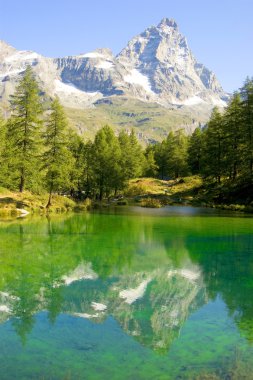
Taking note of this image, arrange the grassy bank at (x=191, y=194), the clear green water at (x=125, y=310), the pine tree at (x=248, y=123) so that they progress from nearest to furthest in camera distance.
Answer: the clear green water at (x=125, y=310) < the grassy bank at (x=191, y=194) < the pine tree at (x=248, y=123)

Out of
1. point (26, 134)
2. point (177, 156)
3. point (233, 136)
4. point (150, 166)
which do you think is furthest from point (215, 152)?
point (150, 166)

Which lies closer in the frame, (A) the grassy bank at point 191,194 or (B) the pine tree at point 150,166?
(A) the grassy bank at point 191,194

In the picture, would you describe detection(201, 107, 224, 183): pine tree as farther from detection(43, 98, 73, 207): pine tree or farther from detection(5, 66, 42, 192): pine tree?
detection(5, 66, 42, 192): pine tree

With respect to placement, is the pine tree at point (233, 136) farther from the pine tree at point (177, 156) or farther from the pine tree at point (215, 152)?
the pine tree at point (177, 156)

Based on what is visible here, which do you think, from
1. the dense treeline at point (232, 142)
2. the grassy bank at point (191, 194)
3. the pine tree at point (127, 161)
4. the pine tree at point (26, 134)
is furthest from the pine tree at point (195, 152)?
the pine tree at point (26, 134)

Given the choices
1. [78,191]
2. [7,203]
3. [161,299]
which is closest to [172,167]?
[78,191]

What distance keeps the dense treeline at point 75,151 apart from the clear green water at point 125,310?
84.4ft

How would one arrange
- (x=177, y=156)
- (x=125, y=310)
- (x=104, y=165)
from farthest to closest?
(x=177, y=156), (x=104, y=165), (x=125, y=310)

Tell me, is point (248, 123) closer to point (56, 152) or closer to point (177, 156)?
point (56, 152)

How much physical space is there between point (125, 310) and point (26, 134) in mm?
39536

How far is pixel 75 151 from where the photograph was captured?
65.9 meters

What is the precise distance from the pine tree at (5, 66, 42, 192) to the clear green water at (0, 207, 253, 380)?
82.6 ft

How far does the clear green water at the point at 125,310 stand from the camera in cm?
789

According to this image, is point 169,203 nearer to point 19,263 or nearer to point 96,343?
point 19,263
